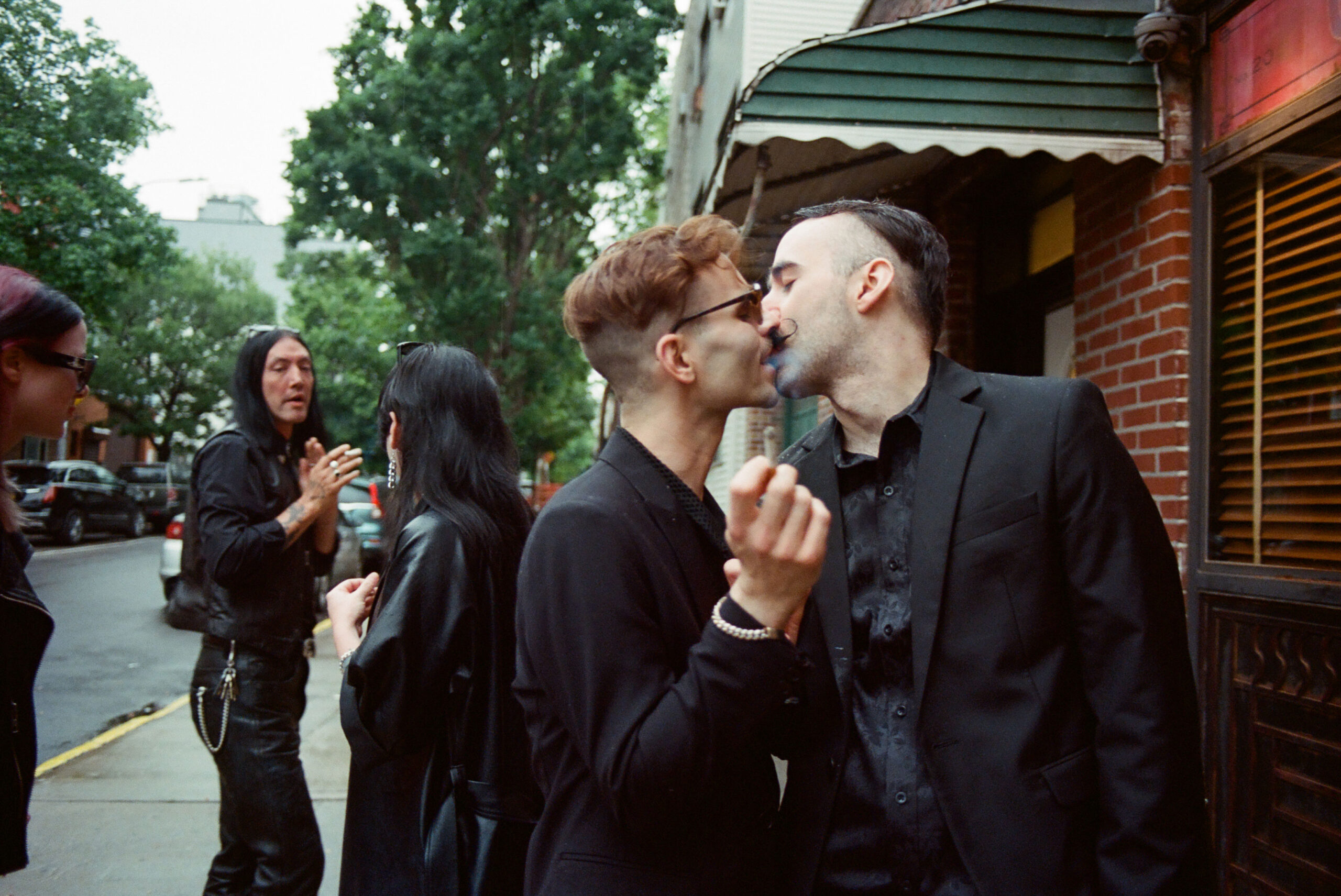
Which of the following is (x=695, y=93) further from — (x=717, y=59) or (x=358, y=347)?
(x=358, y=347)

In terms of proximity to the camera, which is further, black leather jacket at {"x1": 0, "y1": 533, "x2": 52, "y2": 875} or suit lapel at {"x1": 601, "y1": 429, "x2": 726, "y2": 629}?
black leather jacket at {"x1": 0, "y1": 533, "x2": 52, "y2": 875}

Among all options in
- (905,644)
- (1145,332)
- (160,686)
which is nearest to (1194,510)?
(1145,332)

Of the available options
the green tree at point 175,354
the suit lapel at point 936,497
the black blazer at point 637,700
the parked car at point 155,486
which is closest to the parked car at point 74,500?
the parked car at point 155,486

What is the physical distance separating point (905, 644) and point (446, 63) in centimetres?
1885

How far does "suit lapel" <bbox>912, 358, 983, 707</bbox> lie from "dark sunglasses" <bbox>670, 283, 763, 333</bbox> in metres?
0.38

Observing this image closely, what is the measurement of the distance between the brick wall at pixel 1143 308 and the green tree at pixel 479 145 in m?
14.5

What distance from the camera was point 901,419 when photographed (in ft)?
6.39

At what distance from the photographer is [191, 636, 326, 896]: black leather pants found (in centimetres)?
301

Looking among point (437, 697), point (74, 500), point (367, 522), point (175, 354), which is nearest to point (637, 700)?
point (437, 697)

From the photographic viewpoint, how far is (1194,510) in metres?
3.58

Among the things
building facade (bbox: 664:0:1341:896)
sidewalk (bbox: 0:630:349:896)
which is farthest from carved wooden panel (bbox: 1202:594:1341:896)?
sidewalk (bbox: 0:630:349:896)

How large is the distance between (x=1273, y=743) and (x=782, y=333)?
7.83ft

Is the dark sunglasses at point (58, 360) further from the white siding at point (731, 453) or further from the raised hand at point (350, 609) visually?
the white siding at point (731, 453)

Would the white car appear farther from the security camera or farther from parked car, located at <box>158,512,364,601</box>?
the security camera
